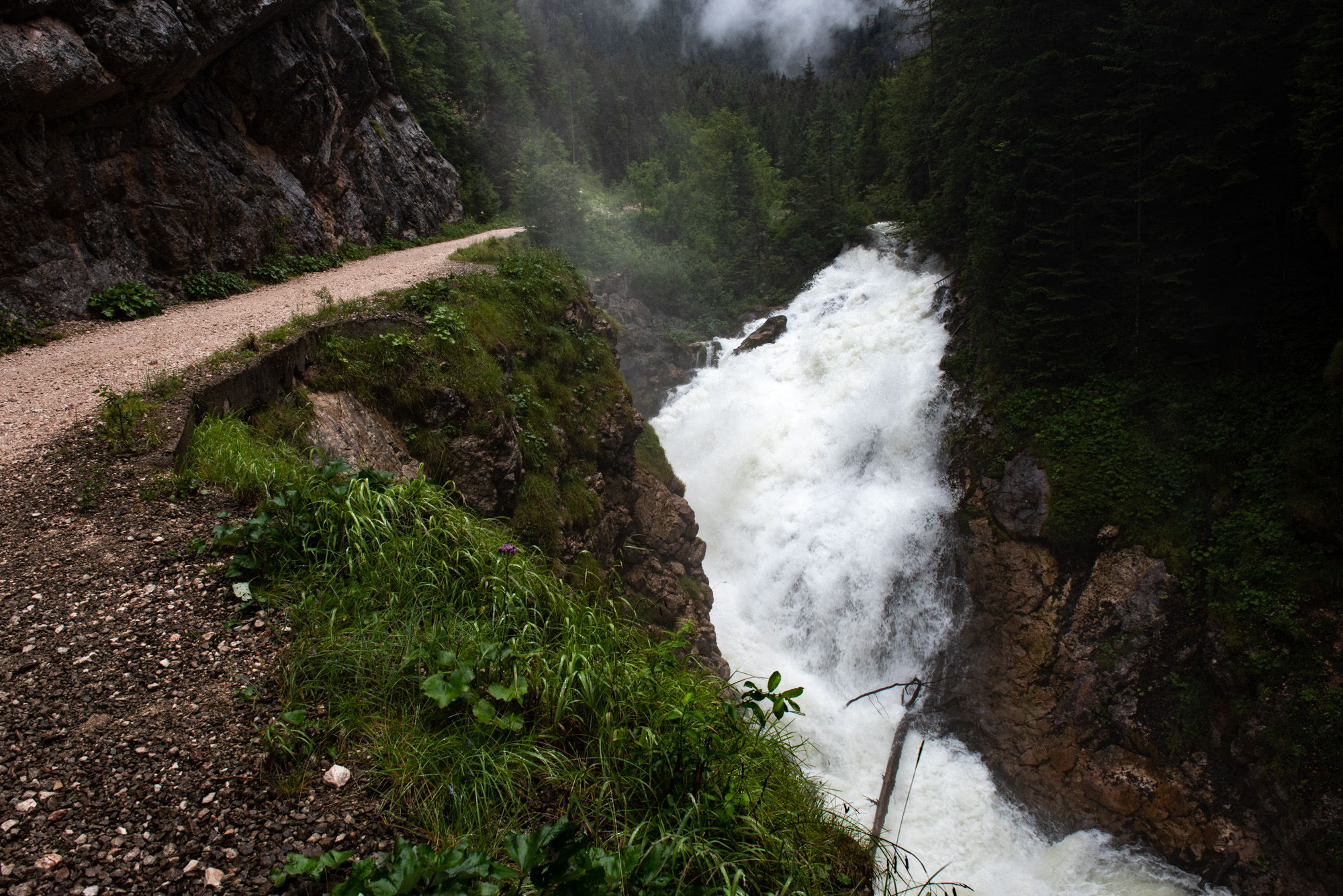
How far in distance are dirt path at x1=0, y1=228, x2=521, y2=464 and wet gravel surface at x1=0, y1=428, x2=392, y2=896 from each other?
1743mm

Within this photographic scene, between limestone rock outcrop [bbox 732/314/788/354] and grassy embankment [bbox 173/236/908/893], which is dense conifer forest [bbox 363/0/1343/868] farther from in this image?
grassy embankment [bbox 173/236/908/893]

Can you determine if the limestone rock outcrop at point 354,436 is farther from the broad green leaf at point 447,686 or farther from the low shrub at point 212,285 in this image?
the low shrub at point 212,285

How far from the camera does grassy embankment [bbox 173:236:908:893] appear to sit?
98.6 inches

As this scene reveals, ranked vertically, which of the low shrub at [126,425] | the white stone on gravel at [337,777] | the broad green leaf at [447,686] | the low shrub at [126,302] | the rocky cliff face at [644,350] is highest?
the rocky cliff face at [644,350]

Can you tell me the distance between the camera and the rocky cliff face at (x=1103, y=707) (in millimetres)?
8617

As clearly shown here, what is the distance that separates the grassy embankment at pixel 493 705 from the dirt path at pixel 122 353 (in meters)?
1.66

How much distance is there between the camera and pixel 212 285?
10.2 m

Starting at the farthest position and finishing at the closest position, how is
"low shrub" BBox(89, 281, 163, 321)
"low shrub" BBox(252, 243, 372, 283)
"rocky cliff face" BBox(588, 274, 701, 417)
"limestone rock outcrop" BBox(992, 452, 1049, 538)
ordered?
1. "rocky cliff face" BBox(588, 274, 701, 417)
2. "limestone rock outcrop" BBox(992, 452, 1049, 538)
3. "low shrub" BBox(252, 243, 372, 283)
4. "low shrub" BBox(89, 281, 163, 321)

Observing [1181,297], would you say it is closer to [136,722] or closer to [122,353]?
[136,722]

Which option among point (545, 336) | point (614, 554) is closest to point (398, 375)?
point (545, 336)

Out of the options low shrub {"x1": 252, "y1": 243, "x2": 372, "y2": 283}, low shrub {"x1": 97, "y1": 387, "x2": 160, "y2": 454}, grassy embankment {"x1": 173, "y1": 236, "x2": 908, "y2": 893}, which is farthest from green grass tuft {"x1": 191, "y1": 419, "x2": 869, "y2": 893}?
low shrub {"x1": 252, "y1": 243, "x2": 372, "y2": 283}

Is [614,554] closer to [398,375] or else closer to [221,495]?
[398,375]

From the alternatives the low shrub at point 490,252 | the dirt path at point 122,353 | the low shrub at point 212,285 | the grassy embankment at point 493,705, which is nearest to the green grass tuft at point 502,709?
the grassy embankment at point 493,705

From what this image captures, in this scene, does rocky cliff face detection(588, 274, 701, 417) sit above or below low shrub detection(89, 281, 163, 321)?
above
